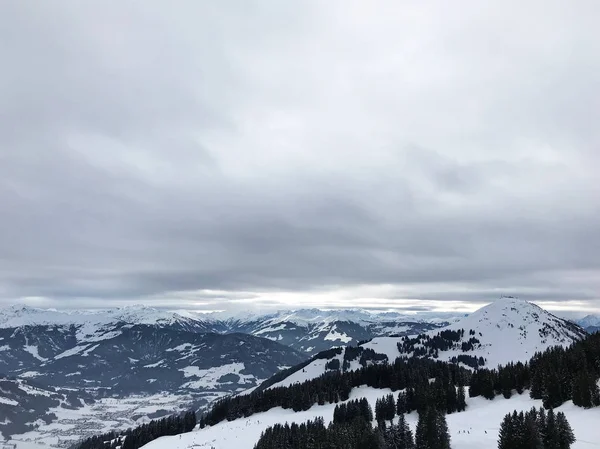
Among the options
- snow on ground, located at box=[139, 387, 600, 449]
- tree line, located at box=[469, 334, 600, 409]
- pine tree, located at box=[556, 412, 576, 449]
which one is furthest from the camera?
tree line, located at box=[469, 334, 600, 409]

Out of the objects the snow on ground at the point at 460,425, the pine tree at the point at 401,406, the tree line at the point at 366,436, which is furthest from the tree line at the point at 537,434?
the pine tree at the point at 401,406

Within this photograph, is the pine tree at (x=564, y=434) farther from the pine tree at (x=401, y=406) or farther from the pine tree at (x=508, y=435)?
the pine tree at (x=401, y=406)

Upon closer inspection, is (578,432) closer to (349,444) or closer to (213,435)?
(349,444)

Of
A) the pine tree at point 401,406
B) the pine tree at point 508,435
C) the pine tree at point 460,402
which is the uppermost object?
the pine tree at point 508,435

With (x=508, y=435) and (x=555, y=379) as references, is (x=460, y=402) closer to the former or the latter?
(x=555, y=379)

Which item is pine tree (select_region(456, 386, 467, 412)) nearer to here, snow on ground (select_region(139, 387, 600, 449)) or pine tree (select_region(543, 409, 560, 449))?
snow on ground (select_region(139, 387, 600, 449))

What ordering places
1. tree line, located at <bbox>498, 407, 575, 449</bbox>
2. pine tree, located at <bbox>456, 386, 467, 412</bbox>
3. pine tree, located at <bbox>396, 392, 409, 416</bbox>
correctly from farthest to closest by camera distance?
pine tree, located at <bbox>396, 392, 409, 416</bbox> → pine tree, located at <bbox>456, 386, 467, 412</bbox> → tree line, located at <bbox>498, 407, 575, 449</bbox>

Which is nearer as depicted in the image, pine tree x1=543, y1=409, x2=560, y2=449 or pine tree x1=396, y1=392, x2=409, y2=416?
pine tree x1=543, y1=409, x2=560, y2=449

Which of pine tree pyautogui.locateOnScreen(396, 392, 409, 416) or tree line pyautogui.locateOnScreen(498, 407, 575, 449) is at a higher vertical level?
tree line pyautogui.locateOnScreen(498, 407, 575, 449)

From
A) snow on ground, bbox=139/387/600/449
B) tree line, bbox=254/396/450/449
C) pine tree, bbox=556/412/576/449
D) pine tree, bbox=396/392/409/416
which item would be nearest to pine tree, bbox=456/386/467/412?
snow on ground, bbox=139/387/600/449
